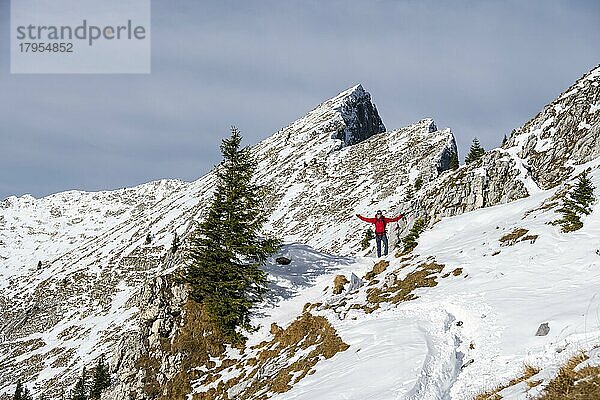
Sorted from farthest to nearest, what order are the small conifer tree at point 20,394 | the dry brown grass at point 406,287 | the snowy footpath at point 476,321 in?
the small conifer tree at point 20,394
the dry brown grass at point 406,287
the snowy footpath at point 476,321

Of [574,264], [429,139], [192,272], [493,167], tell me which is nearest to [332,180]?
[429,139]

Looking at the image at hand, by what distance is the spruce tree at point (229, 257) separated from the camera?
24.7 metres

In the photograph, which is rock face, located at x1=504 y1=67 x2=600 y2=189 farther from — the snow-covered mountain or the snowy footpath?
the snowy footpath

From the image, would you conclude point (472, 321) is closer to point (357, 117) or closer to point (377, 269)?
point (377, 269)

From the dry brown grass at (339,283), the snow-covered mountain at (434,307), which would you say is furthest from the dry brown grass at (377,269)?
the dry brown grass at (339,283)

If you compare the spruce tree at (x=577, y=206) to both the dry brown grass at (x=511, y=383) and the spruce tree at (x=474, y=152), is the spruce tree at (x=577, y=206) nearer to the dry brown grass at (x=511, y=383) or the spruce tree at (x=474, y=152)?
the dry brown grass at (x=511, y=383)

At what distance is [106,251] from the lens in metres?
124

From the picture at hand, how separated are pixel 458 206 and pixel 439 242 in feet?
48.0

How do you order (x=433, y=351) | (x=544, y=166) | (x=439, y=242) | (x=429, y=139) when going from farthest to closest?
(x=429, y=139), (x=544, y=166), (x=439, y=242), (x=433, y=351)

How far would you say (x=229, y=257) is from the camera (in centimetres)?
2572

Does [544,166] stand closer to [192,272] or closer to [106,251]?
[192,272]

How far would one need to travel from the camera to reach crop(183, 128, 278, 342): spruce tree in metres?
24.7

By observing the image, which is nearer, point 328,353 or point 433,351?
point 433,351

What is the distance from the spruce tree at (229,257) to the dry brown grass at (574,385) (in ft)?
59.0
